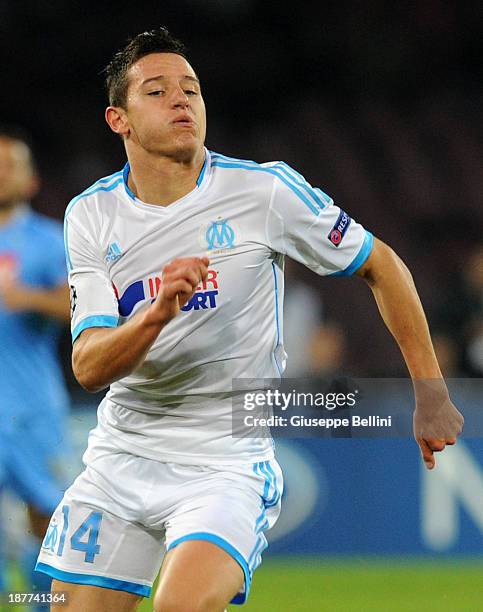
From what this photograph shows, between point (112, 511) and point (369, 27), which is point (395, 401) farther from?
point (369, 27)

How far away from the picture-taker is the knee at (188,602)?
2.37 m

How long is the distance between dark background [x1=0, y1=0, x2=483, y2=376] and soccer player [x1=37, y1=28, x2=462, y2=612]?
4.03m

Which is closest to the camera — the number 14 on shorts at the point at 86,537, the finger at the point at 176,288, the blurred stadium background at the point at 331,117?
the finger at the point at 176,288

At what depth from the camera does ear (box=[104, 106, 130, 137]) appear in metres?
2.99

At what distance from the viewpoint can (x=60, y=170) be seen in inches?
290

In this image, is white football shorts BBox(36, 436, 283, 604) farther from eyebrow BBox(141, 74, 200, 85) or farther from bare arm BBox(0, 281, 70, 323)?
bare arm BBox(0, 281, 70, 323)

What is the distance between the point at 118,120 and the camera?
301 cm

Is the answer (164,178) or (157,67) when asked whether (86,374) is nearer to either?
(164,178)

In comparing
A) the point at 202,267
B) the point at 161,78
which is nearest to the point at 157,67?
the point at 161,78

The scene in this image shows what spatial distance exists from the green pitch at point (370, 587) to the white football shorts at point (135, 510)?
180 centimetres

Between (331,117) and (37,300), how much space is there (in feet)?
14.7

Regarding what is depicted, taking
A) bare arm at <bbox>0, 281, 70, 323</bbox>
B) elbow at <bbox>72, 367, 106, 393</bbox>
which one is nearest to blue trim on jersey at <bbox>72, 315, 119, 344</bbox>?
elbow at <bbox>72, 367, 106, 393</bbox>

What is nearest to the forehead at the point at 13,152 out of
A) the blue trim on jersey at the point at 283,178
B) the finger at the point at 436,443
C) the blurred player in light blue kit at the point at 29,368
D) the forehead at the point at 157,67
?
the blurred player in light blue kit at the point at 29,368

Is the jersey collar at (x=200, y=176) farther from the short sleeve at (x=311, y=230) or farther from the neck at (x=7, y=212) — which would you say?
the neck at (x=7, y=212)
